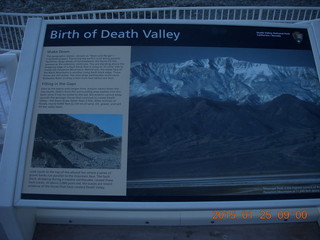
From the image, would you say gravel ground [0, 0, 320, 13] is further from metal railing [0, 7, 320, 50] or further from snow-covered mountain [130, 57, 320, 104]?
snow-covered mountain [130, 57, 320, 104]

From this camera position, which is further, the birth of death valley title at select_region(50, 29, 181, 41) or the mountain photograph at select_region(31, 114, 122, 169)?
the birth of death valley title at select_region(50, 29, 181, 41)

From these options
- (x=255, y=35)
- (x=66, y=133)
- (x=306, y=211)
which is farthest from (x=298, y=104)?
(x=66, y=133)

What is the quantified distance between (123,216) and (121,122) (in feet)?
2.57

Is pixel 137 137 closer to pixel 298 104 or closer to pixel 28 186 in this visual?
pixel 28 186

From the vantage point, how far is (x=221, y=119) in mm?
1835

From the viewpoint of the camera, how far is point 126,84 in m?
1.77

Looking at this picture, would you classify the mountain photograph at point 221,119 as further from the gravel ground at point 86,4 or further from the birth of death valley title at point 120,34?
the gravel ground at point 86,4

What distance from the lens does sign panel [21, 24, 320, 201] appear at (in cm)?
167

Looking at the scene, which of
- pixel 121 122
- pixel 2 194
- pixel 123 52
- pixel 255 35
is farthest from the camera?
pixel 255 35

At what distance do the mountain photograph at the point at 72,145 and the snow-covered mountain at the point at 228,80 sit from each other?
50 cm

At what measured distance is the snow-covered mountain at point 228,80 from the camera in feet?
6.14
